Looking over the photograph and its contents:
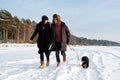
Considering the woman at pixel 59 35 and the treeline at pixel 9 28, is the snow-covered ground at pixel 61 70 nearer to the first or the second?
the woman at pixel 59 35

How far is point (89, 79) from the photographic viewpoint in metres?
7.34

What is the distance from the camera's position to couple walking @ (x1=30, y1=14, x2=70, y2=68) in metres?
10.3

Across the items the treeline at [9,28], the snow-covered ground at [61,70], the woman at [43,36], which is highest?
the treeline at [9,28]

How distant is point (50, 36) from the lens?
10.5 meters

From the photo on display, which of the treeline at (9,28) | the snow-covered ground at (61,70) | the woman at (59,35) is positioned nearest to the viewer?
the snow-covered ground at (61,70)

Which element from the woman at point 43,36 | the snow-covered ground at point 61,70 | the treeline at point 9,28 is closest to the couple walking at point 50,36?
the woman at point 43,36

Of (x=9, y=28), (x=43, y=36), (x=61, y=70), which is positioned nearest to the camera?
(x=61, y=70)

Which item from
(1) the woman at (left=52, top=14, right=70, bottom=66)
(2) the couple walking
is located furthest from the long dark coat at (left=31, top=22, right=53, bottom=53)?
(1) the woman at (left=52, top=14, right=70, bottom=66)

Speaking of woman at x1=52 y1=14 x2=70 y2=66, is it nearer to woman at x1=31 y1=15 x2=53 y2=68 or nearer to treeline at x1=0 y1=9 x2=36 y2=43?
woman at x1=31 y1=15 x2=53 y2=68

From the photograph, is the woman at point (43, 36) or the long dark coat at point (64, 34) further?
the long dark coat at point (64, 34)

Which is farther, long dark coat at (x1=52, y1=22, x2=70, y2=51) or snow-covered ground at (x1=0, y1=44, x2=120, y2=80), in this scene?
long dark coat at (x1=52, y1=22, x2=70, y2=51)

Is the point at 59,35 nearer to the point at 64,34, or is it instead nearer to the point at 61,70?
the point at 64,34

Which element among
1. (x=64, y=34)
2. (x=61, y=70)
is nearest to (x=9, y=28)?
(x=64, y=34)

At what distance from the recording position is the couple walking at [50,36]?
406 inches
